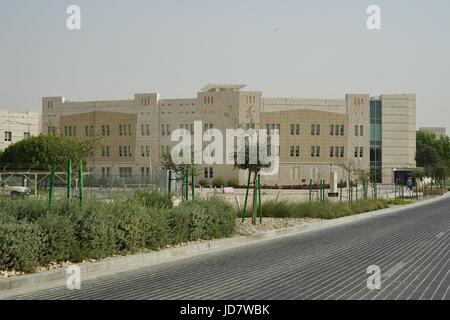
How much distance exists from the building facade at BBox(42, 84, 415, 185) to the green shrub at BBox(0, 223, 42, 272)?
278 ft

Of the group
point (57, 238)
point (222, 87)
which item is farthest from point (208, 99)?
point (57, 238)

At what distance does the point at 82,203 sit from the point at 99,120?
304 feet

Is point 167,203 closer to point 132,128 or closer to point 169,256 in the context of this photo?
point 169,256

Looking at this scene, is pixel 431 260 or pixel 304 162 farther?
pixel 304 162

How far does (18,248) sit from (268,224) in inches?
556

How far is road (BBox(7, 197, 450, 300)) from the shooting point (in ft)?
31.7

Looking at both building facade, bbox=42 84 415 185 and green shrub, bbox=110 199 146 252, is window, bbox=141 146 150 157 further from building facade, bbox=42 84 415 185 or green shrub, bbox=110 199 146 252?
green shrub, bbox=110 199 146 252

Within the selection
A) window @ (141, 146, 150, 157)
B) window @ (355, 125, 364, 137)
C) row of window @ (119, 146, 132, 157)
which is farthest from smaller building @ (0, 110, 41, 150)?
window @ (355, 125, 364, 137)

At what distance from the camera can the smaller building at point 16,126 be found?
98.9 metres

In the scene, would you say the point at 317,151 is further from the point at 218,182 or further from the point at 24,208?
the point at 24,208

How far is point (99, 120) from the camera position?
104750 millimetres

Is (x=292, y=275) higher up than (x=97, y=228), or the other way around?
(x=97, y=228)

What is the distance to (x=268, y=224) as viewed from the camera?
2391cm
